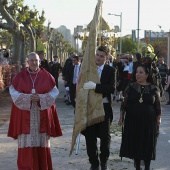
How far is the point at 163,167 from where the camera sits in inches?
287

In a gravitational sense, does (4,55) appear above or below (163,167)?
above

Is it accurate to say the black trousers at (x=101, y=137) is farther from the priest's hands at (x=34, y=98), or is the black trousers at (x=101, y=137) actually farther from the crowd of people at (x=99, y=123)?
the priest's hands at (x=34, y=98)

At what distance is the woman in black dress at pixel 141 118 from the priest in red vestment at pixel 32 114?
111cm

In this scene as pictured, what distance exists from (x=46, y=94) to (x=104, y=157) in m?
1.27

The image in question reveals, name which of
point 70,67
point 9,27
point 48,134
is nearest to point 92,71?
point 48,134

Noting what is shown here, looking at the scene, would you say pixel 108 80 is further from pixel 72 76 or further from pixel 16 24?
pixel 16 24

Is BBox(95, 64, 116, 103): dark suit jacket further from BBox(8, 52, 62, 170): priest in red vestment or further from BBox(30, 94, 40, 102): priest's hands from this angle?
BBox(30, 94, 40, 102): priest's hands

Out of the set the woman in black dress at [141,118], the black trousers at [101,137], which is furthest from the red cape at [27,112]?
the woman in black dress at [141,118]

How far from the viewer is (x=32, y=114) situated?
6609 mm

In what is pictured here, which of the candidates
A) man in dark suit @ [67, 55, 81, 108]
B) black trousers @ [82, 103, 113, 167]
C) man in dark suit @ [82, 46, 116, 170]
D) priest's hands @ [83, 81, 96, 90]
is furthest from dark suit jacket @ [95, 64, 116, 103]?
man in dark suit @ [67, 55, 81, 108]

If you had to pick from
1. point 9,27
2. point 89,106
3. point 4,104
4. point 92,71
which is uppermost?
point 9,27

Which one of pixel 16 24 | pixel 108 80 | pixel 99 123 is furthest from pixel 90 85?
pixel 16 24

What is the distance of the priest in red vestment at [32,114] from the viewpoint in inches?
257

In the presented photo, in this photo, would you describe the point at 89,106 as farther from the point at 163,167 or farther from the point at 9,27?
the point at 9,27
